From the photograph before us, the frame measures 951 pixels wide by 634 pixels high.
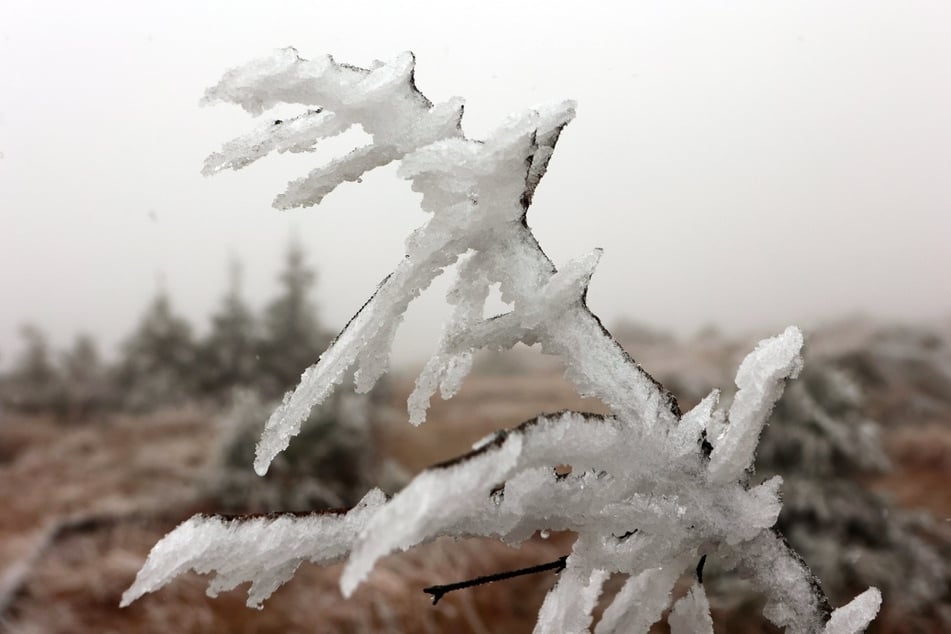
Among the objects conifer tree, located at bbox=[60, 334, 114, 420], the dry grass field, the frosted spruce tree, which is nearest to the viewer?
the frosted spruce tree

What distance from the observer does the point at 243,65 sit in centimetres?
25

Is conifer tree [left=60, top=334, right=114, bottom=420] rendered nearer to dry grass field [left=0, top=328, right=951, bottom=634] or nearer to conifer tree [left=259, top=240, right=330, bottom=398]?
dry grass field [left=0, top=328, right=951, bottom=634]

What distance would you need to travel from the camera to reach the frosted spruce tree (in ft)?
0.79

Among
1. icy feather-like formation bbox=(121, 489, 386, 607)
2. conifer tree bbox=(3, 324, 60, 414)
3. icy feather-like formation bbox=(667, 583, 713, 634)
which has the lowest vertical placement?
conifer tree bbox=(3, 324, 60, 414)

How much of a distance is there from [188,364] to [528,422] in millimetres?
2059

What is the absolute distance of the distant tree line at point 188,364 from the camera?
2.00 metres

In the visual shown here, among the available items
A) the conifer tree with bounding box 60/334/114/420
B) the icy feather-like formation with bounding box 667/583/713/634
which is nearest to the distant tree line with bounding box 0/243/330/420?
the conifer tree with bounding box 60/334/114/420

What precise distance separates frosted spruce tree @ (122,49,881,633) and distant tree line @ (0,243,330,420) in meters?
1.80

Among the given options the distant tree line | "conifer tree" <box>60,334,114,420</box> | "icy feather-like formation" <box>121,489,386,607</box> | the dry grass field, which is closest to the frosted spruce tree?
"icy feather-like formation" <box>121,489,386,607</box>

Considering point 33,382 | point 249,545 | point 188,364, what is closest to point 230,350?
point 188,364

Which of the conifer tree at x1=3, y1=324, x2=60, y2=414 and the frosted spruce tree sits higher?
the frosted spruce tree

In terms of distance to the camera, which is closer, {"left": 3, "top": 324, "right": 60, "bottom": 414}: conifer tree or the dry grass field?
the dry grass field

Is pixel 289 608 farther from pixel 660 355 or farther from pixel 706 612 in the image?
pixel 706 612

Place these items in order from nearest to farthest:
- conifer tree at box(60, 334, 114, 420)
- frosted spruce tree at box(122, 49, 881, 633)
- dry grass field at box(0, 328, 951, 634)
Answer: frosted spruce tree at box(122, 49, 881, 633) → dry grass field at box(0, 328, 951, 634) → conifer tree at box(60, 334, 114, 420)
